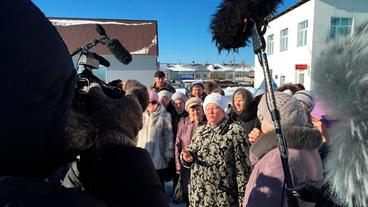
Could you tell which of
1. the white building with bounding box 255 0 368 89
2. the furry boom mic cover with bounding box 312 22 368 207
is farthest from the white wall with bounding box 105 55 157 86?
the furry boom mic cover with bounding box 312 22 368 207

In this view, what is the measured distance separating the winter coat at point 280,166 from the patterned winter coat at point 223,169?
0.83 metres

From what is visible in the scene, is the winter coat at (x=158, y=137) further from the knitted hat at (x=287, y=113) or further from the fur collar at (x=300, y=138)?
the fur collar at (x=300, y=138)

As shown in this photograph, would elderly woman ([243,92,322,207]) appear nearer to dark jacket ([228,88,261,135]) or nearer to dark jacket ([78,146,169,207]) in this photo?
dark jacket ([78,146,169,207])

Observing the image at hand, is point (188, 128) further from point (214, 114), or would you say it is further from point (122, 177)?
point (122, 177)

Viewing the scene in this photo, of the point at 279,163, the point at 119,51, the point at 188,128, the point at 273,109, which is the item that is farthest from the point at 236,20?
the point at 188,128

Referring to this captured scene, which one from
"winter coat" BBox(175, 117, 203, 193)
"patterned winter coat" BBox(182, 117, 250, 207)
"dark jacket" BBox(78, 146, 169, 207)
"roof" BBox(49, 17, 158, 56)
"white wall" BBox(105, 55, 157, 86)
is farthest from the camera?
"roof" BBox(49, 17, 158, 56)

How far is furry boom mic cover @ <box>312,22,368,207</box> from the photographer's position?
0.72 meters

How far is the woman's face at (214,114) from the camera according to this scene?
9.08 ft

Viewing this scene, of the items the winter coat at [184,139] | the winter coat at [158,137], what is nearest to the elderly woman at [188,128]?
the winter coat at [184,139]

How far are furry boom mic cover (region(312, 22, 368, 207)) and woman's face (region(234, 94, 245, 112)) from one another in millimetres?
3038

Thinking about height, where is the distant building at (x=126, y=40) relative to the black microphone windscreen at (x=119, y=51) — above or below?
above

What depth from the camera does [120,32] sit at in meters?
21.3

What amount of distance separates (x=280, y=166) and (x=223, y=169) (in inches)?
39.6

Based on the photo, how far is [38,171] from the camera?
0.72 m
